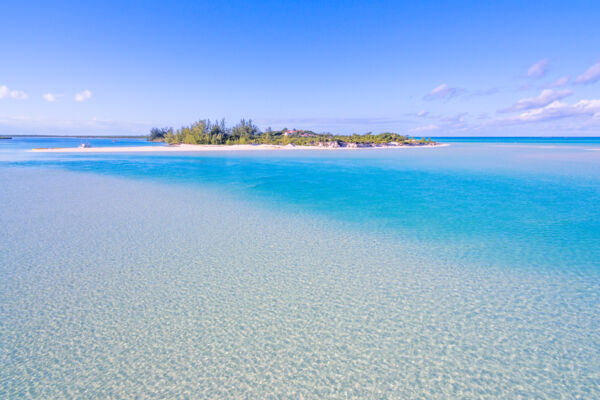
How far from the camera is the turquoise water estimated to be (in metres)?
3.18

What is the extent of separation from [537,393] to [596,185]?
1983cm

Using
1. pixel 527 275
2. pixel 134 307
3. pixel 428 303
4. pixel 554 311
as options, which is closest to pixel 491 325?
pixel 428 303

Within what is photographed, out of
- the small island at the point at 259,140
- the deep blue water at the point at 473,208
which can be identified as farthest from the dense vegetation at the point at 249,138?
the deep blue water at the point at 473,208

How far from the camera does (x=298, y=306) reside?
4.50 metres

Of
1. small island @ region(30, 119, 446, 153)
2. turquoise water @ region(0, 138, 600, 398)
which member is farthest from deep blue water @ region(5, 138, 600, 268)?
small island @ region(30, 119, 446, 153)

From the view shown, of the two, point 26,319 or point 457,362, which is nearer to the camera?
point 457,362

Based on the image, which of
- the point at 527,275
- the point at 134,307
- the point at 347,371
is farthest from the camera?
the point at 527,275

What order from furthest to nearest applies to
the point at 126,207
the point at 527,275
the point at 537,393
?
the point at 126,207
the point at 527,275
the point at 537,393

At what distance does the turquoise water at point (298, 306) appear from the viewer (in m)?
3.18

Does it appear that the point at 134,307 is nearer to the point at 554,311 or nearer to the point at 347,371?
the point at 347,371

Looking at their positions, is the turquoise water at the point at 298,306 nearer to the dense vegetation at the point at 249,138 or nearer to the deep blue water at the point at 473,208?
the deep blue water at the point at 473,208

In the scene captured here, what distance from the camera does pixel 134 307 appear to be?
4.42 metres

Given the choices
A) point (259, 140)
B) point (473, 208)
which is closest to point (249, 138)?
point (259, 140)

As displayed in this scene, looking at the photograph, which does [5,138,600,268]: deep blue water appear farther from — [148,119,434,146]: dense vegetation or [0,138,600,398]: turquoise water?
[148,119,434,146]: dense vegetation
